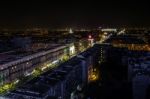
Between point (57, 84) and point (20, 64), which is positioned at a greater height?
point (57, 84)

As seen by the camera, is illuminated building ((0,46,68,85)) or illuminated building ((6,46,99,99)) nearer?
illuminated building ((6,46,99,99))

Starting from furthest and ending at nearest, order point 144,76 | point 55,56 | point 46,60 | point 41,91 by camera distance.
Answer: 1. point 55,56
2. point 46,60
3. point 144,76
4. point 41,91

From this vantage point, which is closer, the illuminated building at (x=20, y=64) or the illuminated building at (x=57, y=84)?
the illuminated building at (x=57, y=84)

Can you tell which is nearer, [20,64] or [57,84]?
[57,84]

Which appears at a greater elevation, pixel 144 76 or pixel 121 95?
pixel 144 76

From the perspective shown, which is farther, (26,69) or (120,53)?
(120,53)

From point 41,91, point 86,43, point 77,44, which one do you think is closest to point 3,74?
point 41,91

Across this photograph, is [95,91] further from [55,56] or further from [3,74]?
[55,56]

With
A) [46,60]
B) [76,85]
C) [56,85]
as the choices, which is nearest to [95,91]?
[76,85]

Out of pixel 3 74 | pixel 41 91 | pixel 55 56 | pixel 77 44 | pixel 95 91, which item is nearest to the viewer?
pixel 41 91
